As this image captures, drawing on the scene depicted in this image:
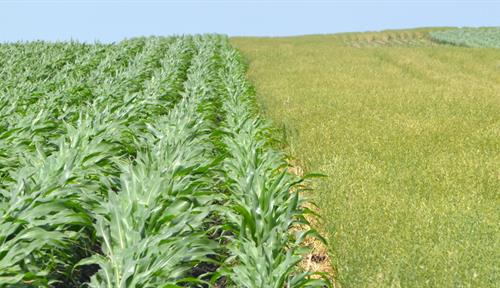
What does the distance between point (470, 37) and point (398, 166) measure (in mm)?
40359

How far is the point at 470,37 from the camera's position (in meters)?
44.3

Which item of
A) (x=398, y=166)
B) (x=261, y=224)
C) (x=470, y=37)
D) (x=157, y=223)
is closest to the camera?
(x=157, y=223)

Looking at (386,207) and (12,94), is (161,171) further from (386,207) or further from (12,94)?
(12,94)

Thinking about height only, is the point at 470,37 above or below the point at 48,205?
below

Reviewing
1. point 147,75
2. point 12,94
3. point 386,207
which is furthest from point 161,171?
point 147,75

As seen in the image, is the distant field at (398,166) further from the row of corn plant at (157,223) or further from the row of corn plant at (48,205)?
the row of corn plant at (48,205)

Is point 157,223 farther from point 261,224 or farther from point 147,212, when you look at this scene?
point 261,224

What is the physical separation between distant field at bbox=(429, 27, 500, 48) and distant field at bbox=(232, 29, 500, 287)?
79.3 feet

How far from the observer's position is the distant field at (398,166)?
4.41 m

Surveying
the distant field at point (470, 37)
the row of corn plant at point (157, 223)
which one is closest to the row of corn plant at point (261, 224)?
the row of corn plant at point (157, 223)

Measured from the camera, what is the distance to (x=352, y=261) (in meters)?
4.42

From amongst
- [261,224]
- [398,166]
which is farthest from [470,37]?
[261,224]

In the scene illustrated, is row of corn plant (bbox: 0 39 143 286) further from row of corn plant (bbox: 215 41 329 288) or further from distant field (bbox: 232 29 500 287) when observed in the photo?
distant field (bbox: 232 29 500 287)

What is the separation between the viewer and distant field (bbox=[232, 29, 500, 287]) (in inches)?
174
